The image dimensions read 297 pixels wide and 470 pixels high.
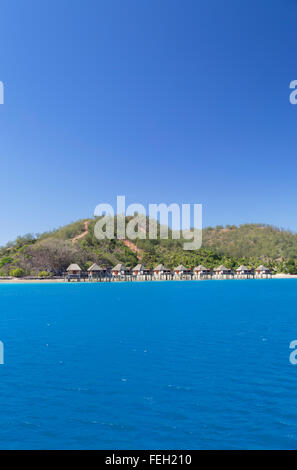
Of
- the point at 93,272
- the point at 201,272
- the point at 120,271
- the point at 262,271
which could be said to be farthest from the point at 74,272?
the point at 262,271

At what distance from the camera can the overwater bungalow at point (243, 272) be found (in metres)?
158

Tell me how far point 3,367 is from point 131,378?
6977 millimetres

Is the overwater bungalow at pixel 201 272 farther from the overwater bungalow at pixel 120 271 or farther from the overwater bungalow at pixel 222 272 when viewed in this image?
the overwater bungalow at pixel 120 271

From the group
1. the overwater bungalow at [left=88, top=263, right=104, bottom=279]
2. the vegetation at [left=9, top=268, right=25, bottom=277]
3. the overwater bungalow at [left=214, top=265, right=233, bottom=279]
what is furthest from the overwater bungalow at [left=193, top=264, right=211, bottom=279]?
the vegetation at [left=9, top=268, right=25, bottom=277]

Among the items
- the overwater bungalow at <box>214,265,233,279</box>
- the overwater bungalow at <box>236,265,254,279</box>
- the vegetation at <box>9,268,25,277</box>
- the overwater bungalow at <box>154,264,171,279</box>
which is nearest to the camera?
the vegetation at <box>9,268,25,277</box>

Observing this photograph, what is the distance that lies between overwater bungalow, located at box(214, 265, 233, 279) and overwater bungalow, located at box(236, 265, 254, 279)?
4719mm

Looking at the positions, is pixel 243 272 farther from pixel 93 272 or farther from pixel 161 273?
pixel 93 272

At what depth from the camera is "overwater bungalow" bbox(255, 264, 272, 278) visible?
160 meters

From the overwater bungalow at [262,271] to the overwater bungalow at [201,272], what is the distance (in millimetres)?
24670

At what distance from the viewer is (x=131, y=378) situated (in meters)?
15.2

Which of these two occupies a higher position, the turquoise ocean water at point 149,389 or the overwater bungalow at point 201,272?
the turquoise ocean water at point 149,389

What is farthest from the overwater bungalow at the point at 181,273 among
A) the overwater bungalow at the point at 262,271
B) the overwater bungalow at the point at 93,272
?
the overwater bungalow at the point at 93,272

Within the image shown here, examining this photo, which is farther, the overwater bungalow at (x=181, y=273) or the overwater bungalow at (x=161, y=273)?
the overwater bungalow at (x=181, y=273)

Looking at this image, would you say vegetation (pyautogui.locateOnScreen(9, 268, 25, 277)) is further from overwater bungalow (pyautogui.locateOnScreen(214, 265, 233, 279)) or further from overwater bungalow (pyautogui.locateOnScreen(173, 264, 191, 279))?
overwater bungalow (pyautogui.locateOnScreen(214, 265, 233, 279))
